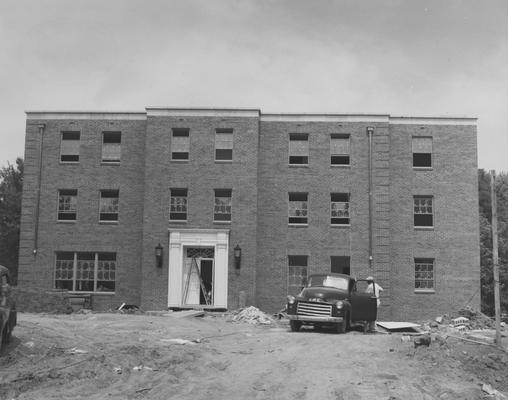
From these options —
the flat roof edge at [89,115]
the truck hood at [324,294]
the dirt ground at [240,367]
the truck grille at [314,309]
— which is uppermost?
the flat roof edge at [89,115]

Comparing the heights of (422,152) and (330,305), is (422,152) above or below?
above

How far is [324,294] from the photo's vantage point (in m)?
22.1

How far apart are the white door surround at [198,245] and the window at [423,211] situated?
29.9 ft

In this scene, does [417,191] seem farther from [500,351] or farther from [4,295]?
[4,295]

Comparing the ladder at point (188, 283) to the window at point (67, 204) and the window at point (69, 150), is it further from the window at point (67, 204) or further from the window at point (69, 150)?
the window at point (69, 150)

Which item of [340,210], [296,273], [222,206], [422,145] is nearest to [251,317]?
[296,273]

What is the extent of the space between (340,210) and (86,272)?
1230 cm

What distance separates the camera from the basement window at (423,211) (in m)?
34.2

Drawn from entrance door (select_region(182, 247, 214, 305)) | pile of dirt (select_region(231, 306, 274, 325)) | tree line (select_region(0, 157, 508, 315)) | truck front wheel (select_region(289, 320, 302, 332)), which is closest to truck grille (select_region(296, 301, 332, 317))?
truck front wheel (select_region(289, 320, 302, 332))

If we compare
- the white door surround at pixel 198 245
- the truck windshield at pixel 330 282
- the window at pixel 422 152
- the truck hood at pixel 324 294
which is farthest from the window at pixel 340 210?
the truck hood at pixel 324 294

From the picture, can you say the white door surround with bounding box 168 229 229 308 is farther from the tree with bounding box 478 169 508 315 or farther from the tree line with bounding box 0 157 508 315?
the tree with bounding box 478 169 508 315

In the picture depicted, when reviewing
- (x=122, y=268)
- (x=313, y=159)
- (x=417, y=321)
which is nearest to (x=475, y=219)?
(x=417, y=321)

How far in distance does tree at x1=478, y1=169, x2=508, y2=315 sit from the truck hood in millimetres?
30353

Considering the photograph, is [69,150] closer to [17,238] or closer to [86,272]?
[86,272]
